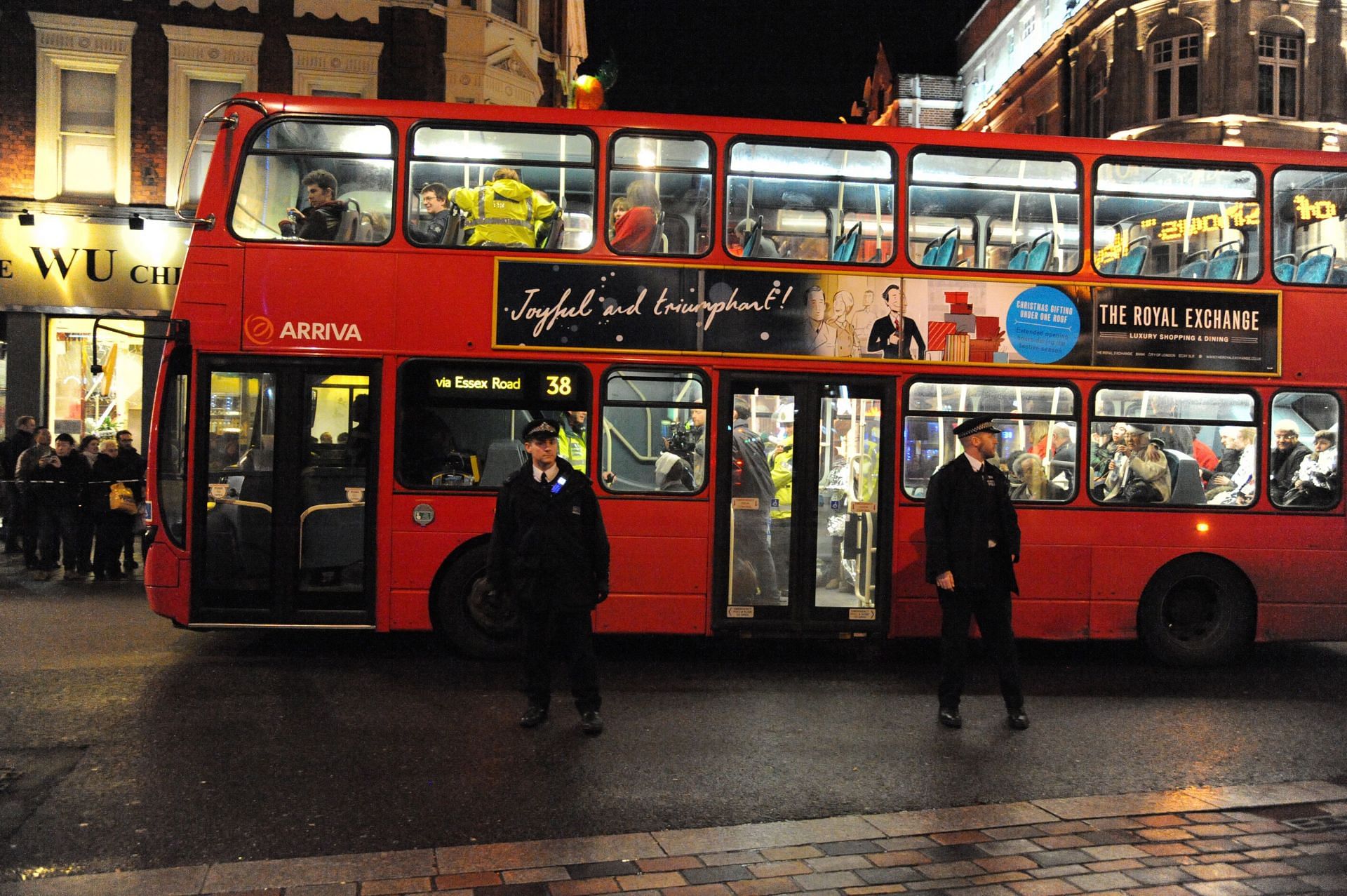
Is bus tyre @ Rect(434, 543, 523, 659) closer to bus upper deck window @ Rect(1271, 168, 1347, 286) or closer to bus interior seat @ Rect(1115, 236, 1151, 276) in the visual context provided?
bus interior seat @ Rect(1115, 236, 1151, 276)

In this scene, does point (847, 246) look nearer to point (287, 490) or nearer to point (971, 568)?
point (971, 568)

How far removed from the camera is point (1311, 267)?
9.16 m

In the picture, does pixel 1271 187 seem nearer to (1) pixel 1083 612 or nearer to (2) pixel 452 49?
(1) pixel 1083 612

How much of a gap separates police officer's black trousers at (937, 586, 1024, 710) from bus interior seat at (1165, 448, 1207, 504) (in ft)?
9.30

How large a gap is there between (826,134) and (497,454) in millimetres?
3591

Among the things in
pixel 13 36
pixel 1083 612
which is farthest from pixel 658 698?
pixel 13 36

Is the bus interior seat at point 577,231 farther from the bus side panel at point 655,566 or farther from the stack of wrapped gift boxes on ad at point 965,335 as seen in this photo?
the stack of wrapped gift boxes on ad at point 965,335

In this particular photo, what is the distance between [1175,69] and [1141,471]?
26.5m

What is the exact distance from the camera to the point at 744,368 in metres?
8.80

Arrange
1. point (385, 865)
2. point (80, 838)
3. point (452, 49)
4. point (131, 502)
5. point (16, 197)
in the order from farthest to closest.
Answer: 1. point (452, 49)
2. point (16, 197)
3. point (131, 502)
4. point (80, 838)
5. point (385, 865)

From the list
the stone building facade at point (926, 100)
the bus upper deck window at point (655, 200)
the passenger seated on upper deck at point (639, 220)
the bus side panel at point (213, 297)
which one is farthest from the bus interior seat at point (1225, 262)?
the stone building facade at point (926, 100)

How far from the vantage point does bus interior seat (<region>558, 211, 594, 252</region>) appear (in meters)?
8.72

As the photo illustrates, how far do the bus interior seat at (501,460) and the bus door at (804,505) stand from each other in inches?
63.0

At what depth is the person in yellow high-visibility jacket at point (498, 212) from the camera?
8664 millimetres
